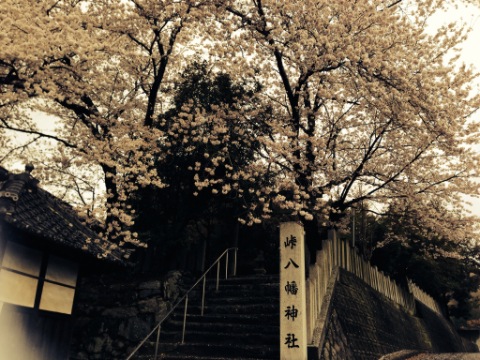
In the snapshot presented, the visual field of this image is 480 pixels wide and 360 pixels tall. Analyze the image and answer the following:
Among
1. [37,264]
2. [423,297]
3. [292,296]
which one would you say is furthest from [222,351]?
[423,297]

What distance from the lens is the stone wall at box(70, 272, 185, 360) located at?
11.1m

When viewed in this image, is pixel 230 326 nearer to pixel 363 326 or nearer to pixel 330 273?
pixel 330 273

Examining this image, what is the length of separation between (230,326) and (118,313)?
147 inches

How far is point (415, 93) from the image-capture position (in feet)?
35.3

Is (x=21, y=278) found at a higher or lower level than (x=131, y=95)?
lower

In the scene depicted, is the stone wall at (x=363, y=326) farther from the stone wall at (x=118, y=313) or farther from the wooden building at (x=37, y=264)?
the wooden building at (x=37, y=264)

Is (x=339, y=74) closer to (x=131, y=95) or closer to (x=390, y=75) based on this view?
(x=390, y=75)

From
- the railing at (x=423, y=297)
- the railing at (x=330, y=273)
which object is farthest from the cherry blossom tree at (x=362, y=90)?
the railing at (x=423, y=297)

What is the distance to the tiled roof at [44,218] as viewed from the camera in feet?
27.9

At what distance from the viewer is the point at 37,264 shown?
9.25 m

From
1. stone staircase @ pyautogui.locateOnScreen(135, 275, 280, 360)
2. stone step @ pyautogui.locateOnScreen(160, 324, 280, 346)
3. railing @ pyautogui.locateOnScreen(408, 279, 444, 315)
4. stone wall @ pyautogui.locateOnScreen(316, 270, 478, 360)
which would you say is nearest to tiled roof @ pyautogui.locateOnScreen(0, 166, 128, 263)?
stone step @ pyautogui.locateOnScreen(160, 324, 280, 346)

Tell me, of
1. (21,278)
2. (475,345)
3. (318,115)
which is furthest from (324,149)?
(475,345)

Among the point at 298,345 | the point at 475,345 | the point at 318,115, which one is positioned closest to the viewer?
the point at 298,345

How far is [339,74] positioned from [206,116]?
5.04 metres
